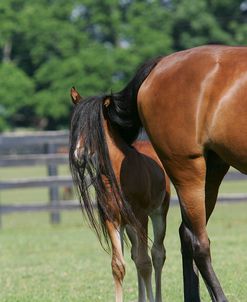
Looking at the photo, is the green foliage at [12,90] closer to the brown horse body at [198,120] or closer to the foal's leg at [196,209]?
the brown horse body at [198,120]

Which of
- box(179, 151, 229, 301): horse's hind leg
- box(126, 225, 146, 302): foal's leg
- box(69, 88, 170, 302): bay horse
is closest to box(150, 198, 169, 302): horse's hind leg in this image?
box(69, 88, 170, 302): bay horse

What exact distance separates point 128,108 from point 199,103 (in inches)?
30.1

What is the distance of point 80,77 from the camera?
1865 inches

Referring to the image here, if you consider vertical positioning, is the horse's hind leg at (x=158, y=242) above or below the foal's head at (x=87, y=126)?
below

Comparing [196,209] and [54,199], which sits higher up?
[196,209]

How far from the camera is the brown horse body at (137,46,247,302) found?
5031 millimetres

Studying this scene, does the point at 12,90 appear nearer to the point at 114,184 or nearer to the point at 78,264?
the point at 78,264

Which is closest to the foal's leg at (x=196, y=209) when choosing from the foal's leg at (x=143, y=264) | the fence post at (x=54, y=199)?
the foal's leg at (x=143, y=264)

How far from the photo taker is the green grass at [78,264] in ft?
22.2

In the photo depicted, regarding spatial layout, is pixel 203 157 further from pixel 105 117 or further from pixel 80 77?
pixel 80 77

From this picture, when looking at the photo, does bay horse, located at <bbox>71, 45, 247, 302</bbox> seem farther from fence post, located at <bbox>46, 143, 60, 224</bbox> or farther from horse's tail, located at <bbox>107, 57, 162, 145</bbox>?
fence post, located at <bbox>46, 143, 60, 224</bbox>

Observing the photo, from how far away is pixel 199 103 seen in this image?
515 centimetres

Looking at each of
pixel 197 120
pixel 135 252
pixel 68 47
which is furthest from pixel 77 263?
pixel 68 47

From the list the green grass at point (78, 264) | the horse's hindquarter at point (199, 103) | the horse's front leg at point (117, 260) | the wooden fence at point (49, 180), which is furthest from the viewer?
the wooden fence at point (49, 180)
